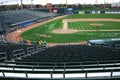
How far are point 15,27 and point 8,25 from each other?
11.6ft

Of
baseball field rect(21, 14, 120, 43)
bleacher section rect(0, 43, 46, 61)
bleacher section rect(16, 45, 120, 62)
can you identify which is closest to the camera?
bleacher section rect(16, 45, 120, 62)

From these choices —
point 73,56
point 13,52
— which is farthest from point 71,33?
point 73,56

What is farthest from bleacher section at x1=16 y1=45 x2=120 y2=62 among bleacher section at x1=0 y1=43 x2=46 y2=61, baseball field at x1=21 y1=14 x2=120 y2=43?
baseball field at x1=21 y1=14 x2=120 y2=43

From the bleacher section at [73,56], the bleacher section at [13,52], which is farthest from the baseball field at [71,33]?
the bleacher section at [73,56]

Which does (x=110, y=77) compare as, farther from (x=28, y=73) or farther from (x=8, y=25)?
(x=8, y=25)

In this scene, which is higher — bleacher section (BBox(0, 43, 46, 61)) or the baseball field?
bleacher section (BBox(0, 43, 46, 61))

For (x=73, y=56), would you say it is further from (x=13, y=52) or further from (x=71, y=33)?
(x=71, y=33)

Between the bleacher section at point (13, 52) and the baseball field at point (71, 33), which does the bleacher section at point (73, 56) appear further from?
the baseball field at point (71, 33)

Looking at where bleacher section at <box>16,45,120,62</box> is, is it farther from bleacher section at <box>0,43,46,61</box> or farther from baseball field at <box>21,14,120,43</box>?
baseball field at <box>21,14,120,43</box>

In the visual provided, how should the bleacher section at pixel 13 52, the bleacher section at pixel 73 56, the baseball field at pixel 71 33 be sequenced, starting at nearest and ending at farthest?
the bleacher section at pixel 73 56 → the bleacher section at pixel 13 52 → the baseball field at pixel 71 33

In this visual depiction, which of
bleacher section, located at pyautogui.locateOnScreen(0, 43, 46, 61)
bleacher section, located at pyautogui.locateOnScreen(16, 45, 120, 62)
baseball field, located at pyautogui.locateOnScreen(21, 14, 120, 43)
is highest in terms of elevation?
bleacher section, located at pyautogui.locateOnScreen(16, 45, 120, 62)

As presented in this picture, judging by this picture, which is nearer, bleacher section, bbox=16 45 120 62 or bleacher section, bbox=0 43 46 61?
bleacher section, bbox=16 45 120 62

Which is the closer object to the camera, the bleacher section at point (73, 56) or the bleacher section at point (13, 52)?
the bleacher section at point (73, 56)

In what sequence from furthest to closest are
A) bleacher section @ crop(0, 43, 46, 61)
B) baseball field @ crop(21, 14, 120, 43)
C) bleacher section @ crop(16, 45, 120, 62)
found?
baseball field @ crop(21, 14, 120, 43)
bleacher section @ crop(0, 43, 46, 61)
bleacher section @ crop(16, 45, 120, 62)
